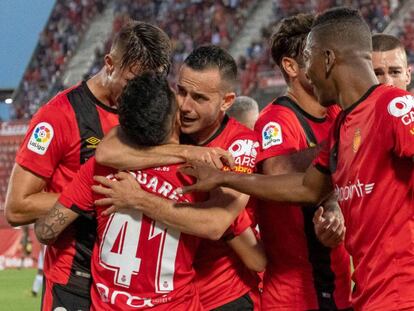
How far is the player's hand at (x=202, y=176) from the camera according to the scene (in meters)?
3.73

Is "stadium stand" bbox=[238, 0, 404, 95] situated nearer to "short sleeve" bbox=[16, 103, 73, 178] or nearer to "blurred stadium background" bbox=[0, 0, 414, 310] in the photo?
"blurred stadium background" bbox=[0, 0, 414, 310]

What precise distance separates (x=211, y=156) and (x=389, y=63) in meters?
1.51

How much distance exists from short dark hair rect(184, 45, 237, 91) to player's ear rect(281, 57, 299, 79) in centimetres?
28

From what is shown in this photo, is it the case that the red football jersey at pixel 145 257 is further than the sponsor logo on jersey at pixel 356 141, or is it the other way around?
the red football jersey at pixel 145 257

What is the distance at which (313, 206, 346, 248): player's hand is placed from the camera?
379 cm

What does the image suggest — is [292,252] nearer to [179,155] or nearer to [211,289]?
[211,289]

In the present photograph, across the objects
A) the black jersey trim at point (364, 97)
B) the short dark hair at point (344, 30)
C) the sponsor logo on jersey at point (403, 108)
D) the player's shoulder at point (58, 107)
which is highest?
the short dark hair at point (344, 30)

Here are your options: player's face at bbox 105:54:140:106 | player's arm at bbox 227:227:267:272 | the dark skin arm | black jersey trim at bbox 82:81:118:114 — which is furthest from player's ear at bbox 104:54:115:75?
player's arm at bbox 227:227:267:272

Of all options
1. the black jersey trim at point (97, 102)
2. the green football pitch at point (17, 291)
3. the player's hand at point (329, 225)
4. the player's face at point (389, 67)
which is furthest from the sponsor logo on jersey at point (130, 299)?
the green football pitch at point (17, 291)

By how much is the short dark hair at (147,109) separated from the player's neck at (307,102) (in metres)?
0.89

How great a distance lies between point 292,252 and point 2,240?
49.2 feet

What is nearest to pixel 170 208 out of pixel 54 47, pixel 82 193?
pixel 82 193

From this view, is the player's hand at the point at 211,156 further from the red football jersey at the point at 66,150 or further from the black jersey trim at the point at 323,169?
the red football jersey at the point at 66,150

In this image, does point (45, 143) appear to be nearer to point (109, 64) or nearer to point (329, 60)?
point (109, 64)
